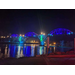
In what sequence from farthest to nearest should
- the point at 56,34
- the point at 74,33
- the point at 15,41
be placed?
the point at 15,41, the point at 56,34, the point at 74,33

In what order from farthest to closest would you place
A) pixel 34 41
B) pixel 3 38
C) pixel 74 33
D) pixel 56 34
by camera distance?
pixel 34 41
pixel 3 38
pixel 56 34
pixel 74 33

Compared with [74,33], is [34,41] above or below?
below

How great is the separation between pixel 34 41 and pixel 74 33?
122 feet

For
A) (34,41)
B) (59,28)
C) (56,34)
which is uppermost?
(59,28)

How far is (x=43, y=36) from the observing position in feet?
170

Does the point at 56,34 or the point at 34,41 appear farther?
the point at 34,41

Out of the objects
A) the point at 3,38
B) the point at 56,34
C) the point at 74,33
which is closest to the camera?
the point at 74,33
